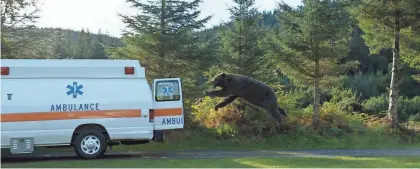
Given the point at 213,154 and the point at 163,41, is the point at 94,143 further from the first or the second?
the point at 163,41

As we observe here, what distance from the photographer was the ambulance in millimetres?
13445

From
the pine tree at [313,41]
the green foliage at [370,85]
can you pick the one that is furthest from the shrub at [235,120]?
the green foliage at [370,85]

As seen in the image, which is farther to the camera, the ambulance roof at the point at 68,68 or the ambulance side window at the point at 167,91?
the ambulance side window at the point at 167,91

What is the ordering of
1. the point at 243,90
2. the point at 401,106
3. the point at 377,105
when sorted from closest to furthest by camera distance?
the point at 243,90, the point at 377,105, the point at 401,106

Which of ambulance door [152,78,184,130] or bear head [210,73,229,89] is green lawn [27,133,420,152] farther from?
ambulance door [152,78,184,130]

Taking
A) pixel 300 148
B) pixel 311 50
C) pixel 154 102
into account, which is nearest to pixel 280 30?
pixel 311 50

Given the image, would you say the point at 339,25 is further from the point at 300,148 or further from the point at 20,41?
the point at 20,41

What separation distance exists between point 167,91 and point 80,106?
262 cm

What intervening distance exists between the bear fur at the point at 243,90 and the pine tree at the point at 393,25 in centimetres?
602

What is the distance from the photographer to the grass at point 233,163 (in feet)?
42.8

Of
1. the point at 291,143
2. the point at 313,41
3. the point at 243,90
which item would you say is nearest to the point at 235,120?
the point at 291,143

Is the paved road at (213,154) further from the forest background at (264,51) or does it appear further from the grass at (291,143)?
the forest background at (264,51)

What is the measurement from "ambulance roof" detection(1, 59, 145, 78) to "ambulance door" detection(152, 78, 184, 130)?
2.43ft

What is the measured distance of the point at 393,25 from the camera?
21906 mm
